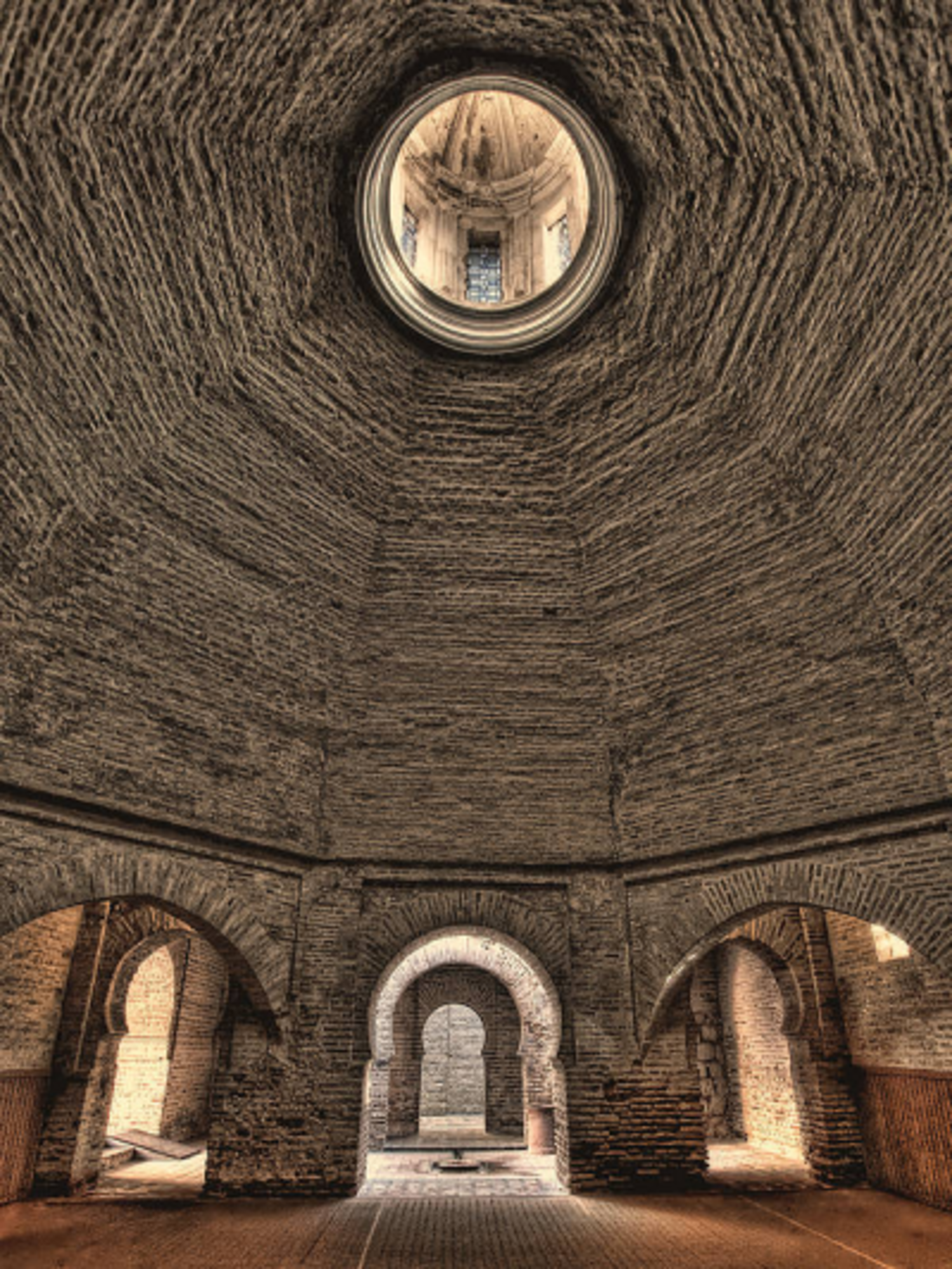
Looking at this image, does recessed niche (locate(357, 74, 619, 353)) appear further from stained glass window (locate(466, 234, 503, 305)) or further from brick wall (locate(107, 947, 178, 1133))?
brick wall (locate(107, 947, 178, 1133))

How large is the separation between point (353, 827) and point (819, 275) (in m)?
7.35

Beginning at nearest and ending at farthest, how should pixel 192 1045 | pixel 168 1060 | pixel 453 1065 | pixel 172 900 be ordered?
1. pixel 172 900
2. pixel 168 1060
3. pixel 192 1045
4. pixel 453 1065

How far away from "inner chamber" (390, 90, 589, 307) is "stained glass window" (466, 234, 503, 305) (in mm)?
12

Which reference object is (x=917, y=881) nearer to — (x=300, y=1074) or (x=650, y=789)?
(x=650, y=789)

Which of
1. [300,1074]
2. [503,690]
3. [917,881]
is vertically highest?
[503,690]

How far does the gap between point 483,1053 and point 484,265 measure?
42.9ft

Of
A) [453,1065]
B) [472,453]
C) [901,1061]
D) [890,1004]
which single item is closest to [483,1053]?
[453,1065]

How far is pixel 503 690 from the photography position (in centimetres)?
956

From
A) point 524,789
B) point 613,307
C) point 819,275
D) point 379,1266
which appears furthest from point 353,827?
point 819,275

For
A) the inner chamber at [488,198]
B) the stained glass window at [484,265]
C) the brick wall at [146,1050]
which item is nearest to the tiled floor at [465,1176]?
the brick wall at [146,1050]

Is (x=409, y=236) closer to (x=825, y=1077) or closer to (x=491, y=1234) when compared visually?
(x=491, y=1234)

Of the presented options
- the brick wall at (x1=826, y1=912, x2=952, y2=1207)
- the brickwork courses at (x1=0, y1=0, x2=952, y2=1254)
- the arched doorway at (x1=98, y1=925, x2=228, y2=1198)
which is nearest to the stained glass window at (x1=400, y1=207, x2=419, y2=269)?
the brickwork courses at (x1=0, y1=0, x2=952, y2=1254)

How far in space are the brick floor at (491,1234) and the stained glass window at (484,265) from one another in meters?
10.3

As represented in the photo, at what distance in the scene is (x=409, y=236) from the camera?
33.1 feet
